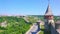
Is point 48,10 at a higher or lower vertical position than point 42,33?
higher

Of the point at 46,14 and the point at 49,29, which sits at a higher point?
the point at 46,14

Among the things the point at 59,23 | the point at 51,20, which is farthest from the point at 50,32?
the point at 59,23

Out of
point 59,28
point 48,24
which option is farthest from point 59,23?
point 48,24

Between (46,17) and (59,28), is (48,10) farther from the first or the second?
(59,28)

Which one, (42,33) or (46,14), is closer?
(42,33)

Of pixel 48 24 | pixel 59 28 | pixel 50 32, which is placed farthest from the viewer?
pixel 48 24

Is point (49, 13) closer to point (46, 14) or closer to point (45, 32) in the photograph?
point (46, 14)

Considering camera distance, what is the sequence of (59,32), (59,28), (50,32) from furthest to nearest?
(50,32) → (59,28) → (59,32)

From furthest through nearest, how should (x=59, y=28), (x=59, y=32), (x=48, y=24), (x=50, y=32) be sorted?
(x=48, y=24), (x=50, y=32), (x=59, y=28), (x=59, y=32)

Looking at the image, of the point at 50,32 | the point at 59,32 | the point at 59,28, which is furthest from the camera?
the point at 50,32
